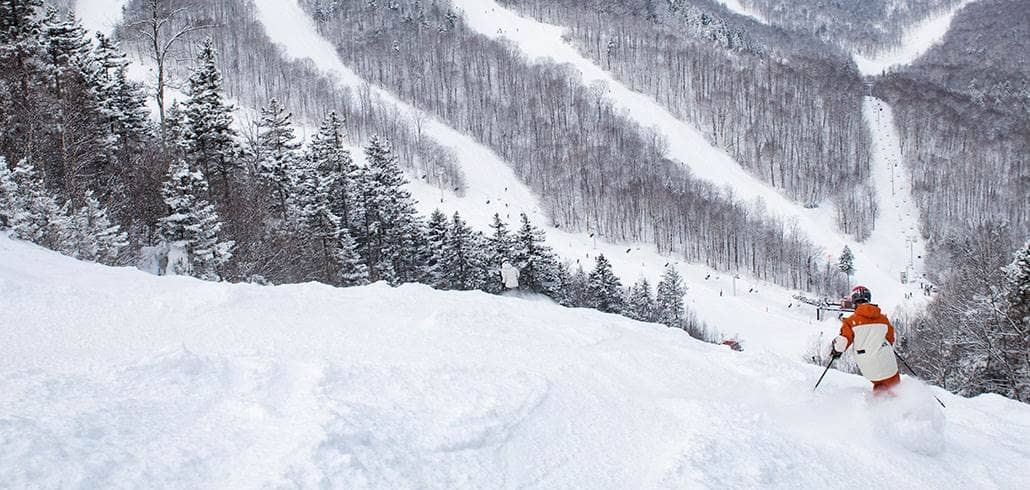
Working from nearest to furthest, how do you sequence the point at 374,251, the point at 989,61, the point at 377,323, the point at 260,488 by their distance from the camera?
the point at 260,488
the point at 377,323
the point at 374,251
the point at 989,61

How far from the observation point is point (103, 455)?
3.88 meters

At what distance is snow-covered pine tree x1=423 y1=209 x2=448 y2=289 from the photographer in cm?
4209

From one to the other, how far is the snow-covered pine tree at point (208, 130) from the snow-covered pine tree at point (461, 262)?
1644cm

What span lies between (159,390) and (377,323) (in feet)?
11.1

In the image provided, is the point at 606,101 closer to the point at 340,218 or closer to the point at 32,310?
the point at 340,218

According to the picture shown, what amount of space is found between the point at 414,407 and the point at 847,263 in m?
100

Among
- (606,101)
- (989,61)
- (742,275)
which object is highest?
(989,61)

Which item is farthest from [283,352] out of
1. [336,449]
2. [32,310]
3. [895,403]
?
[895,403]

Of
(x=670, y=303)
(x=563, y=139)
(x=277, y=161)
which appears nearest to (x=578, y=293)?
(x=670, y=303)

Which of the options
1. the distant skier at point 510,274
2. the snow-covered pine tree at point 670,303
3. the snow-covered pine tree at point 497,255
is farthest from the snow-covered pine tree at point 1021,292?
the snow-covered pine tree at point 670,303

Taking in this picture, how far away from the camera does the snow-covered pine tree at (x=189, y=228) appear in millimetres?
22672

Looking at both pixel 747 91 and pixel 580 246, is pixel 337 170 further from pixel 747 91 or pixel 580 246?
pixel 747 91

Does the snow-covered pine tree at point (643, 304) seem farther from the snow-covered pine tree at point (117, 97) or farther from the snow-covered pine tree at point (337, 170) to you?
the snow-covered pine tree at point (117, 97)

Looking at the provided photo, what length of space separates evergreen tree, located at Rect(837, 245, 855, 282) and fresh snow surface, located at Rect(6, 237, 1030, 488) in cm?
9276
